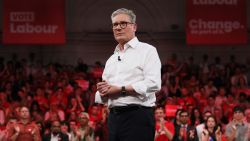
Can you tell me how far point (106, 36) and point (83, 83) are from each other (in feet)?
16.7

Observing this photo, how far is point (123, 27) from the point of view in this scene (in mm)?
5109

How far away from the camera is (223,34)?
57.9 ft

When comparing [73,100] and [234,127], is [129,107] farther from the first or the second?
[73,100]

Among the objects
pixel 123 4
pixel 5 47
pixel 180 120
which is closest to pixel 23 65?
pixel 5 47

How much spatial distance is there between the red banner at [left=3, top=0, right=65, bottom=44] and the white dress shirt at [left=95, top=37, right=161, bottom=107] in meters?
12.3

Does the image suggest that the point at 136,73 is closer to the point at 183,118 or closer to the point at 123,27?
the point at 123,27

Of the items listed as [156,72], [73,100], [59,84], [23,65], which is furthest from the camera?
[23,65]

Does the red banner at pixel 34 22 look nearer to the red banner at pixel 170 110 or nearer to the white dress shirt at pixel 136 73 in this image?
the red banner at pixel 170 110

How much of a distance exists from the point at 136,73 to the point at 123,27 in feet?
1.10

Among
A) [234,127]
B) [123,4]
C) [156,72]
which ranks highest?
[123,4]

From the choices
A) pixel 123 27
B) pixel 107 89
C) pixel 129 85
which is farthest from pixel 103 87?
pixel 123 27

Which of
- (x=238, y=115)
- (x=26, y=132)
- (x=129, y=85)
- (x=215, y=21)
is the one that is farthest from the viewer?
(x=215, y=21)

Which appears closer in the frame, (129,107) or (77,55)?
(129,107)

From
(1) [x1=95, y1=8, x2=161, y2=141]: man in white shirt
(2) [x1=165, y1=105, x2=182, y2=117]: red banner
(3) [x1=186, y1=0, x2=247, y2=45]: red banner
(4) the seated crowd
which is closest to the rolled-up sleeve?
(1) [x1=95, y1=8, x2=161, y2=141]: man in white shirt
